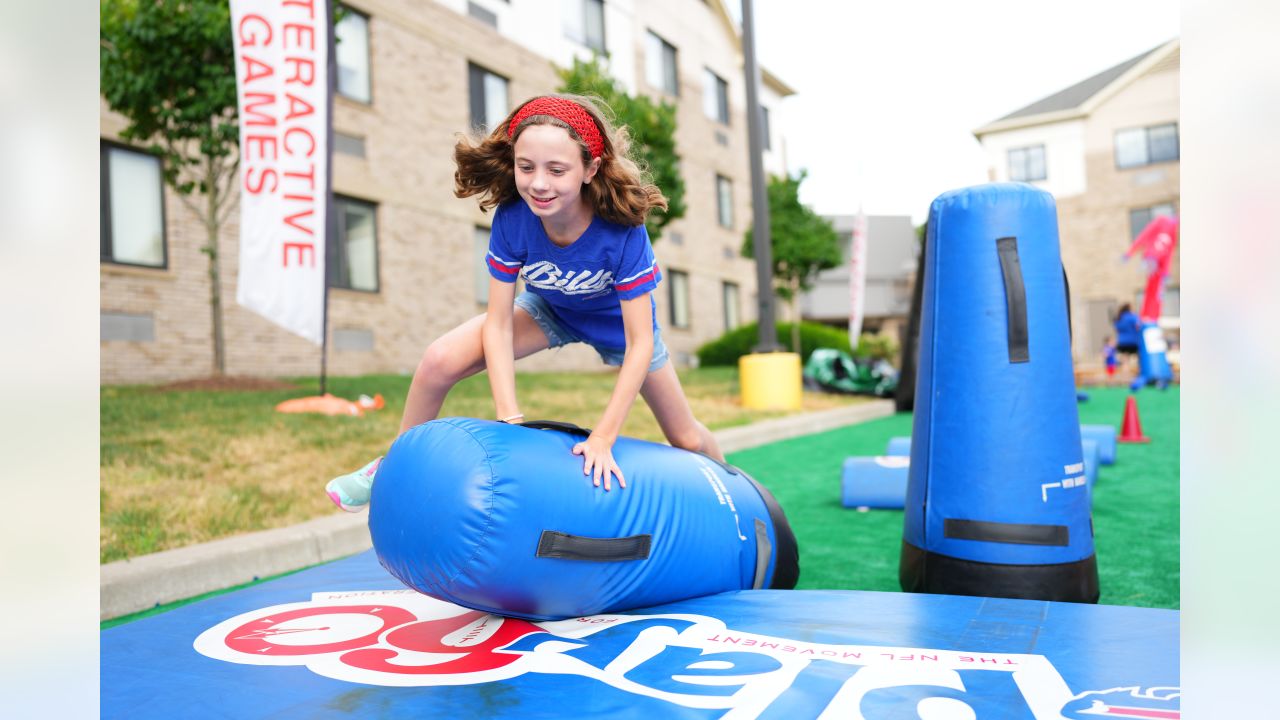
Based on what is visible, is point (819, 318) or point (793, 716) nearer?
point (793, 716)

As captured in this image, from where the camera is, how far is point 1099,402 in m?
12.3

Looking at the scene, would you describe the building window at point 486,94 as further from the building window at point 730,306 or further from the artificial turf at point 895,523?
the artificial turf at point 895,523

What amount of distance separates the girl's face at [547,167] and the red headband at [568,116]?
0.05 m

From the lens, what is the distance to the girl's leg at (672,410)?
3.08 m

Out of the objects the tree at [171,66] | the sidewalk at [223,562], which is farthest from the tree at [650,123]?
the sidewalk at [223,562]

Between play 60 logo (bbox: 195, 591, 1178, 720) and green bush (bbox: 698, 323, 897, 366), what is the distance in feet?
57.9

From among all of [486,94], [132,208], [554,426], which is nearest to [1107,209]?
[486,94]

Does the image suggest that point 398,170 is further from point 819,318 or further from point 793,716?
point 819,318

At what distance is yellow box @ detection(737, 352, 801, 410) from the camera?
10094mm

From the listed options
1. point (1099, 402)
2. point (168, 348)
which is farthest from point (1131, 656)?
point (1099, 402)

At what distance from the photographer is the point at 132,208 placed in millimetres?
9969

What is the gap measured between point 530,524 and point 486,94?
1464 centimetres
